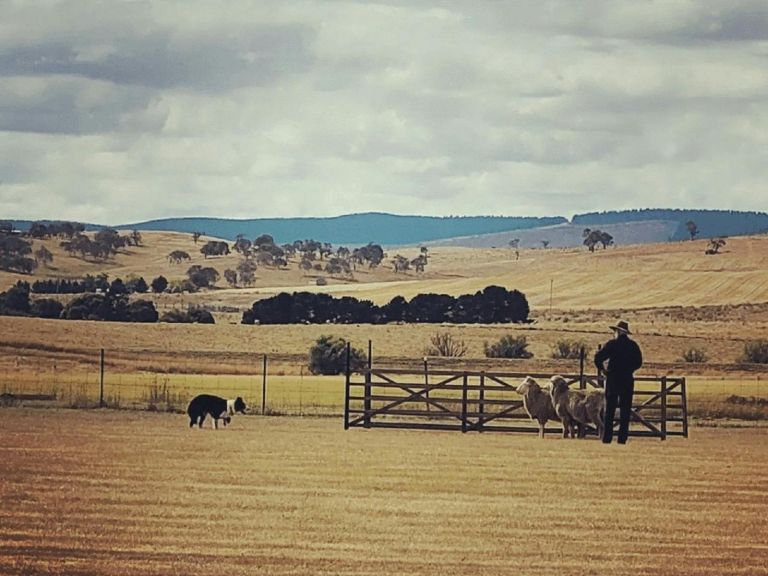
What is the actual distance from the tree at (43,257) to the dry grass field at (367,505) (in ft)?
482

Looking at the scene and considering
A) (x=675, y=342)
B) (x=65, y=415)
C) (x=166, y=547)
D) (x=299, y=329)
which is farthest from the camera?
(x=299, y=329)

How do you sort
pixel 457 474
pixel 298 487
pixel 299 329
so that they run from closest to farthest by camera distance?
pixel 298 487
pixel 457 474
pixel 299 329

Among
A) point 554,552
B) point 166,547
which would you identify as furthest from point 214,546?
point 554,552

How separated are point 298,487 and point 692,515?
514 centimetres

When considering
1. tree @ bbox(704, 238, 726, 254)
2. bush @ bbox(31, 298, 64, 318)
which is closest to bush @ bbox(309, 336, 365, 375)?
bush @ bbox(31, 298, 64, 318)

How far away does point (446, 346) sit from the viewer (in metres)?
74.2

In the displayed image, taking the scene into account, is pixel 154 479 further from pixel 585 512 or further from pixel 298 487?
pixel 585 512

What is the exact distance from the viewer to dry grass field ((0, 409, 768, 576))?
1535 centimetres

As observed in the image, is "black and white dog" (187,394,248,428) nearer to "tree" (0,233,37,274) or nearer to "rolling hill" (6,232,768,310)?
"rolling hill" (6,232,768,310)

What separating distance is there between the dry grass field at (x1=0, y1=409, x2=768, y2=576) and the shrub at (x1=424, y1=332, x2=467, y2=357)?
43617 millimetres

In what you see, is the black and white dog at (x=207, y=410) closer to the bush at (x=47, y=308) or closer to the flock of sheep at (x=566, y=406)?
the flock of sheep at (x=566, y=406)

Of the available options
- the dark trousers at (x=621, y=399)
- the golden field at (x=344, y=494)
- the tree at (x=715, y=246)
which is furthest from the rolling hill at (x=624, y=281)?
the dark trousers at (x=621, y=399)

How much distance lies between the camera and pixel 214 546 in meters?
15.8

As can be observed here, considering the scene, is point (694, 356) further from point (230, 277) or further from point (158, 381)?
point (230, 277)
